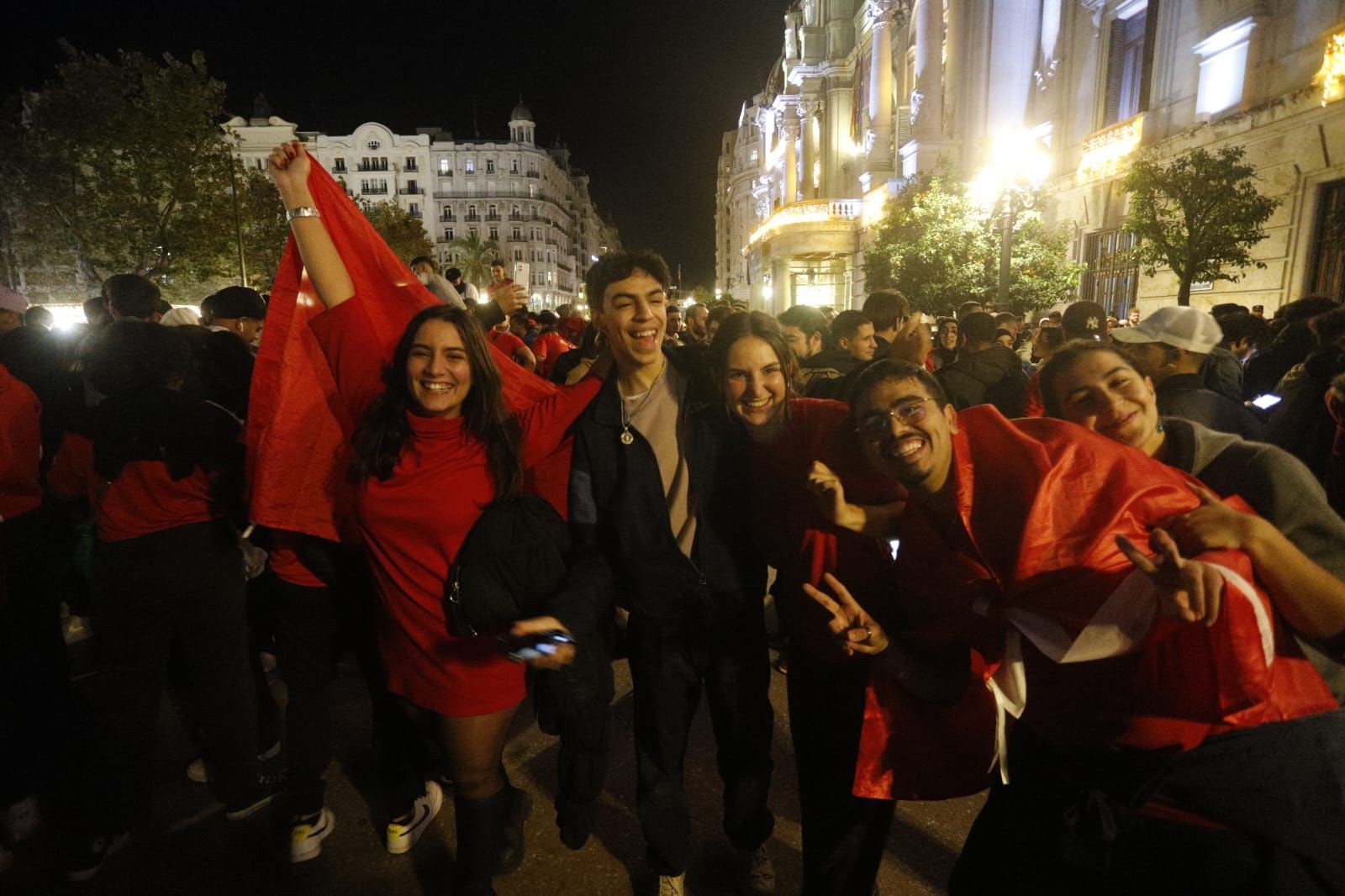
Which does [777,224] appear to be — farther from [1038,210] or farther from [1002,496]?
[1002,496]

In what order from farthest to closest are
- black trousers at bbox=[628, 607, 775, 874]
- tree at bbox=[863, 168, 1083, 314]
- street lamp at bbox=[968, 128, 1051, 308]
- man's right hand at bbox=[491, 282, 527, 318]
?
1. tree at bbox=[863, 168, 1083, 314]
2. street lamp at bbox=[968, 128, 1051, 308]
3. man's right hand at bbox=[491, 282, 527, 318]
4. black trousers at bbox=[628, 607, 775, 874]

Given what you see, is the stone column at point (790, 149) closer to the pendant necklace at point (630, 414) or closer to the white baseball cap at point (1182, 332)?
the white baseball cap at point (1182, 332)

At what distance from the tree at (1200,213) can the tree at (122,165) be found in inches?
1094

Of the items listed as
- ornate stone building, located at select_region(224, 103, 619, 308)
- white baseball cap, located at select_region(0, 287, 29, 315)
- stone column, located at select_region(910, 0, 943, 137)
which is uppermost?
ornate stone building, located at select_region(224, 103, 619, 308)

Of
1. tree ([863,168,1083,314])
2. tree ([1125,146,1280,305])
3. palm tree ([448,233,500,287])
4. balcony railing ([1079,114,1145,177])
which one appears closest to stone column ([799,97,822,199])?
tree ([863,168,1083,314])

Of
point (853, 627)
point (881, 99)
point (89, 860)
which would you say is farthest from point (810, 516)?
point (881, 99)

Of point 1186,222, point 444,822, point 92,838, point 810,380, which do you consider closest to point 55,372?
point 92,838

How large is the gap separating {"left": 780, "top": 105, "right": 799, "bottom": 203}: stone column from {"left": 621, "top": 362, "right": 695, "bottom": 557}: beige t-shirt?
157 ft

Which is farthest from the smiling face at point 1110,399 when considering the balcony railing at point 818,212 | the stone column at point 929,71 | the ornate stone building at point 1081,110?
the balcony railing at point 818,212

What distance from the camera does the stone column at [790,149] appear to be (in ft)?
150

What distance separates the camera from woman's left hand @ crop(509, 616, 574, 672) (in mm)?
2057

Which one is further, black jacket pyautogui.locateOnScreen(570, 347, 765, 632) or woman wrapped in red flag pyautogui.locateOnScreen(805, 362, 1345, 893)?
black jacket pyautogui.locateOnScreen(570, 347, 765, 632)

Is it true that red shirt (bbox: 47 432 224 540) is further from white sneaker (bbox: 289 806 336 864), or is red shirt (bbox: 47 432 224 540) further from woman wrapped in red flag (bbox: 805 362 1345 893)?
woman wrapped in red flag (bbox: 805 362 1345 893)

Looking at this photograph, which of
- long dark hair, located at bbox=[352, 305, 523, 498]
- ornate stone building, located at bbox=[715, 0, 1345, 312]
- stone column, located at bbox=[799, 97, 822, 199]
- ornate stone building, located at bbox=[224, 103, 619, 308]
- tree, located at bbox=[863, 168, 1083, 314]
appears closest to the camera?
long dark hair, located at bbox=[352, 305, 523, 498]
